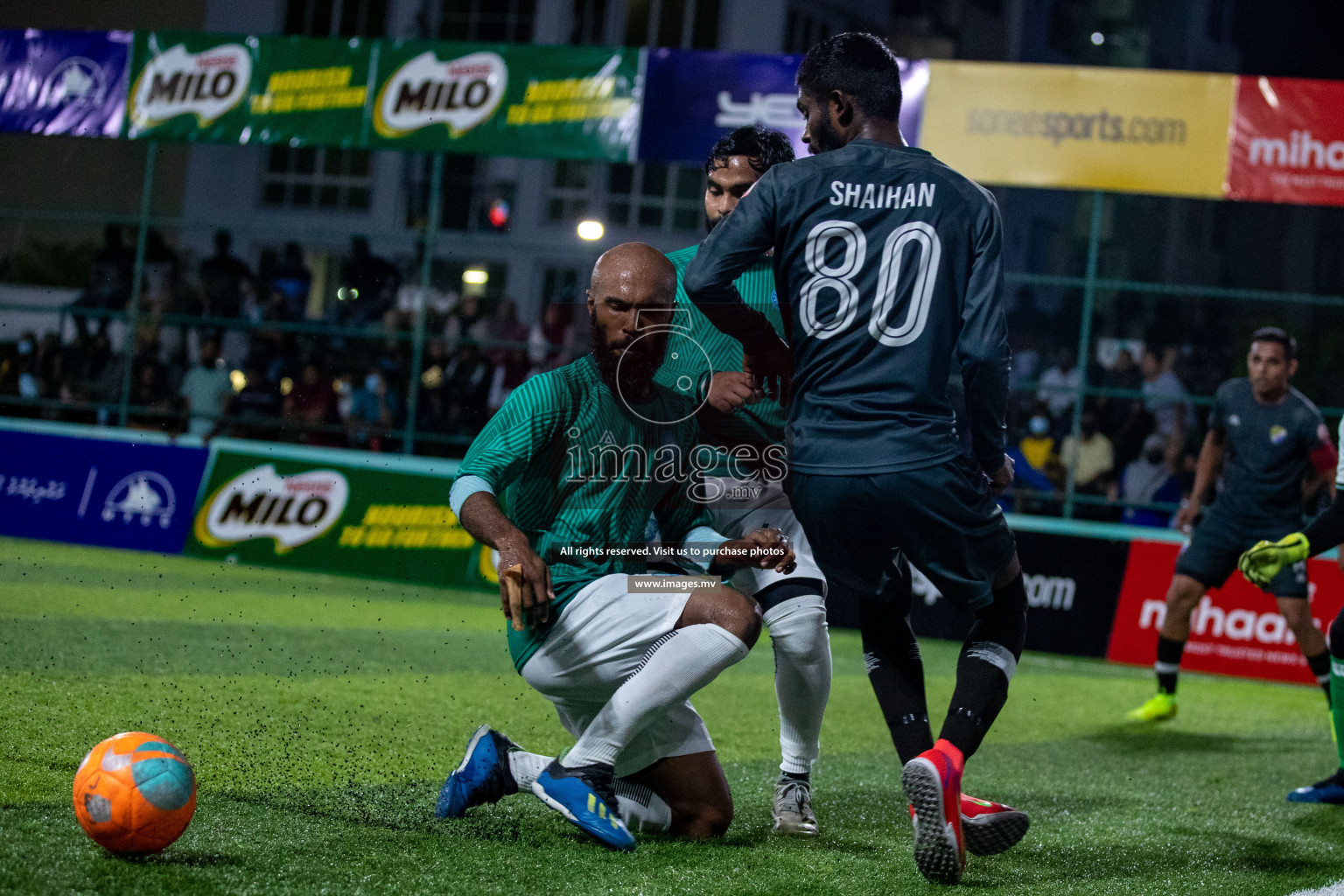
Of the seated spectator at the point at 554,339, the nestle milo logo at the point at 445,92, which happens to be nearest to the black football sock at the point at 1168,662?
the seated spectator at the point at 554,339

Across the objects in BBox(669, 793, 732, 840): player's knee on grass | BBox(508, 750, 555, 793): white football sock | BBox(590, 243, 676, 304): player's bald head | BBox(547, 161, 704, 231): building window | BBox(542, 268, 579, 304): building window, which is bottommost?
BBox(669, 793, 732, 840): player's knee on grass

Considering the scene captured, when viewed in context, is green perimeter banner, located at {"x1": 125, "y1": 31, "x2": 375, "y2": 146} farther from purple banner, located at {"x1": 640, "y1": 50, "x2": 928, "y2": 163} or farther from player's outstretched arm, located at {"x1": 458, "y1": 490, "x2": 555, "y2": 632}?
player's outstretched arm, located at {"x1": 458, "y1": 490, "x2": 555, "y2": 632}

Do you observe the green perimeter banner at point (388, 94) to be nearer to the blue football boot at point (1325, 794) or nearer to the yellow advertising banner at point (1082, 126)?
the yellow advertising banner at point (1082, 126)

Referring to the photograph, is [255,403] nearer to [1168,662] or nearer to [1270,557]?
[1168,662]

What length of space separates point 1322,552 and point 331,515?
7.92 metres

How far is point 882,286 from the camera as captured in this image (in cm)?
321

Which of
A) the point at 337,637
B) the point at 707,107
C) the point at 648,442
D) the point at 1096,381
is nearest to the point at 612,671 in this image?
the point at 648,442

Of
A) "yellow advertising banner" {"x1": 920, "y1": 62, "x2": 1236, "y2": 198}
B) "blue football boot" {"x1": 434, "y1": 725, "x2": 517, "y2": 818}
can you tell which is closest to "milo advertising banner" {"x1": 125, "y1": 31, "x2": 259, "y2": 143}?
"yellow advertising banner" {"x1": 920, "y1": 62, "x2": 1236, "y2": 198}

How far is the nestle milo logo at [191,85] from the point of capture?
40.3 ft

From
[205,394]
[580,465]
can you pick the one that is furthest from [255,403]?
[580,465]

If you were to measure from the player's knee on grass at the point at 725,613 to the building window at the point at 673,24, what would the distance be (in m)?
22.3

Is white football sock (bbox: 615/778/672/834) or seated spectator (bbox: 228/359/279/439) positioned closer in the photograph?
white football sock (bbox: 615/778/672/834)

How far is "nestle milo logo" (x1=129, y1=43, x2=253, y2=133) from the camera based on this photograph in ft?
40.3

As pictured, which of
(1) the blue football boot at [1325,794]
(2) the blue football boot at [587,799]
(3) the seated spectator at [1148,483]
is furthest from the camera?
(3) the seated spectator at [1148,483]
